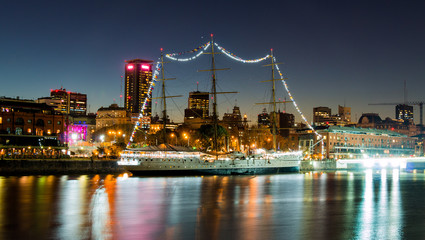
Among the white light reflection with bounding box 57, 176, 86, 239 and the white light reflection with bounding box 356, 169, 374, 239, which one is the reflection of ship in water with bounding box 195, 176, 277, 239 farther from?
the white light reflection with bounding box 57, 176, 86, 239

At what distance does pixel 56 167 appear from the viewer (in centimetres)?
8075

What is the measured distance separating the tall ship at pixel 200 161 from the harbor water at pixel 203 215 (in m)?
29.0

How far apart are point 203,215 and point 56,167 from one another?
181 ft

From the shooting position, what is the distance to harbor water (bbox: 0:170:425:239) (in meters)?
26.1

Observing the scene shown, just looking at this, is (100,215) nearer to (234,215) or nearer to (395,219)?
(234,215)

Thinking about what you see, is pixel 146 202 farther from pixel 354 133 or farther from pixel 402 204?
pixel 354 133

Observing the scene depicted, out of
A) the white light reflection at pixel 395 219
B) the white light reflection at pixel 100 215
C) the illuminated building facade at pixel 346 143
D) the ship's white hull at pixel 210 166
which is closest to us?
the white light reflection at pixel 100 215

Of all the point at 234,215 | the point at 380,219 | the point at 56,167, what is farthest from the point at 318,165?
the point at 234,215

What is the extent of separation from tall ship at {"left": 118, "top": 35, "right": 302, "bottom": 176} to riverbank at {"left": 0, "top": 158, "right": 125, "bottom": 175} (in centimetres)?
840

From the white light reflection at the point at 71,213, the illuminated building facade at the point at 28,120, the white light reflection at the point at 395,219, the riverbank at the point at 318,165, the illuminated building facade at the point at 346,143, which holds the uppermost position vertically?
the illuminated building facade at the point at 28,120

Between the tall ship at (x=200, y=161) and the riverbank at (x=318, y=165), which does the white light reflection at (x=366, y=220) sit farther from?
the riverbank at (x=318, y=165)

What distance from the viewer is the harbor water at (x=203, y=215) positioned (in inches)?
1029

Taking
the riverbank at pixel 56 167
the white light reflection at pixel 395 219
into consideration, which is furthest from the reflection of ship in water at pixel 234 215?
the riverbank at pixel 56 167

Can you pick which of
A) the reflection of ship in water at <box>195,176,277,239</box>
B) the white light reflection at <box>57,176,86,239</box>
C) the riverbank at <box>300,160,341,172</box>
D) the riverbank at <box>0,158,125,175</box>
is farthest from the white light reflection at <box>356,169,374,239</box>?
the riverbank at <box>300,160,341,172</box>
